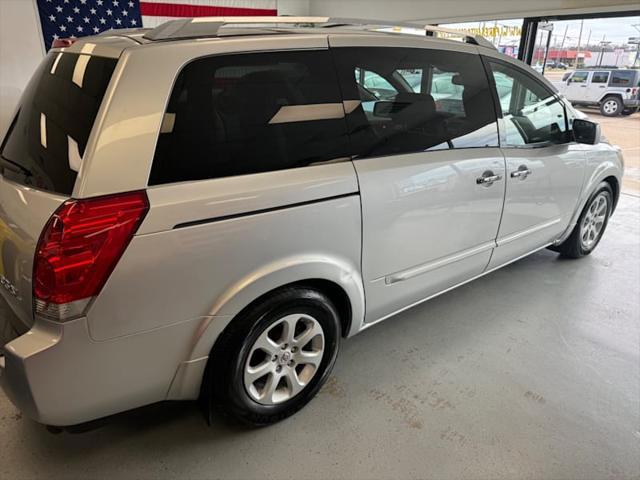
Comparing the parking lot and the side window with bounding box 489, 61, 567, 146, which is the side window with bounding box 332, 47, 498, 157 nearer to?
the side window with bounding box 489, 61, 567, 146

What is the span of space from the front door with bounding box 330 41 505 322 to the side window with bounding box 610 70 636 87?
523 centimetres

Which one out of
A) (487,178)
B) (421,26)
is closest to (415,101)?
(421,26)

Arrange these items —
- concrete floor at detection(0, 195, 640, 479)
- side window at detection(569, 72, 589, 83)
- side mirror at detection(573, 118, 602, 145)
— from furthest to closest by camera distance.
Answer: side window at detection(569, 72, 589, 83) → side mirror at detection(573, 118, 602, 145) → concrete floor at detection(0, 195, 640, 479)

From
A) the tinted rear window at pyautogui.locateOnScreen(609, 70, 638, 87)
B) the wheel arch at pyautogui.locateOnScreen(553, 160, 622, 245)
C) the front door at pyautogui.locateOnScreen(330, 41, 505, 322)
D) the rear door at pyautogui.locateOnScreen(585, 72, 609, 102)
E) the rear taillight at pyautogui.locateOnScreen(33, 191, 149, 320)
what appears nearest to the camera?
the rear taillight at pyautogui.locateOnScreen(33, 191, 149, 320)

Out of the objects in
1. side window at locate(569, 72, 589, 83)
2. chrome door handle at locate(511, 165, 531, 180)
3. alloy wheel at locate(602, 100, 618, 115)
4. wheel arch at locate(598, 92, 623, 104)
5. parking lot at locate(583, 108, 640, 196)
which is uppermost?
side window at locate(569, 72, 589, 83)

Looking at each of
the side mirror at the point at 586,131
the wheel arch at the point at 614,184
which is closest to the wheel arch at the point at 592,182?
the wheel arch at the point at 614,184

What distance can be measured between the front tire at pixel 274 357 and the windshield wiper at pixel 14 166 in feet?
2.55

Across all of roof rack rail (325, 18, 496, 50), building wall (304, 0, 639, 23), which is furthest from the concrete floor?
building wall (304, 0, 639, 23)

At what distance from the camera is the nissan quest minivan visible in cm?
117

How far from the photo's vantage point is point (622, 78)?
6.15 meters

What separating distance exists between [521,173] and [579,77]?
5.69 meters

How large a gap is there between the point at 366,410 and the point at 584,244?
2.40m

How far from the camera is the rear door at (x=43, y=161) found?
1.18 metres

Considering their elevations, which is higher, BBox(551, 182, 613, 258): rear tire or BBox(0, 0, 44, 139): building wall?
BBox(0, 0, 44, 139): building wall
